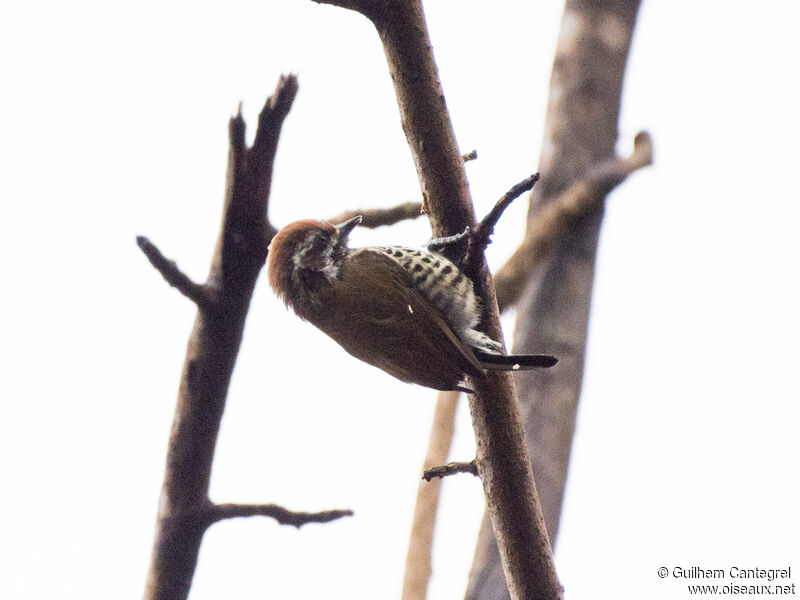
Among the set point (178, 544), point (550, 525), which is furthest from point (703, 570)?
point (178, 544)

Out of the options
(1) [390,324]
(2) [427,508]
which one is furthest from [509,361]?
(2) [427,508]

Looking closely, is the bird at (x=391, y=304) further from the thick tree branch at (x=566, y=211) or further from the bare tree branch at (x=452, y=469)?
the thick tree branch at (x=566, y=211)

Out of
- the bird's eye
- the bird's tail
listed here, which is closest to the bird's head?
the bird's eye

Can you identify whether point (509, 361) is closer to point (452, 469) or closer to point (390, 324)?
point (452, 469)

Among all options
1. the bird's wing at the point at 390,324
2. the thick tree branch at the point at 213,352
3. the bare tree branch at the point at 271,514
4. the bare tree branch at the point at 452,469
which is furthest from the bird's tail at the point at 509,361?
the thick tree branch at the point at 213,352

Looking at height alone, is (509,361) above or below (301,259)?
below

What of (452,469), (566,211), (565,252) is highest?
(566,211)

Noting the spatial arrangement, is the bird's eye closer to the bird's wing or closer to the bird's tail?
the bird's wing
